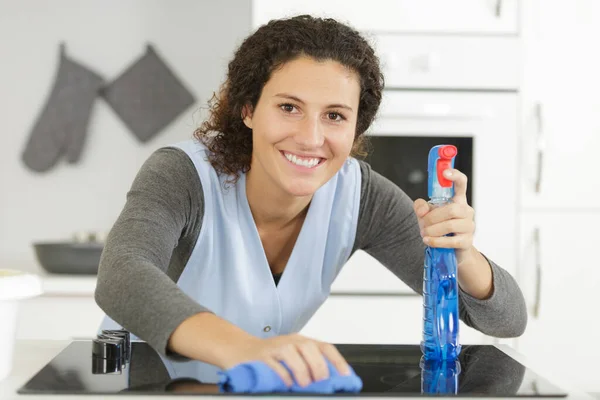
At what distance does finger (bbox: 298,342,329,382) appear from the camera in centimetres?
78

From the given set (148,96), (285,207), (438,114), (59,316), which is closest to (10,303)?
(285,207)

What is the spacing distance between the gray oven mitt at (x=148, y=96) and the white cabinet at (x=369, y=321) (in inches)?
36.6

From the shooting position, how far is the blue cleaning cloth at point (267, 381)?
0.77m

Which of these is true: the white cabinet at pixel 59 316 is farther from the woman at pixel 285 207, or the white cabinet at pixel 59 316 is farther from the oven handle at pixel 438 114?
the oven handle at pixel 438 114

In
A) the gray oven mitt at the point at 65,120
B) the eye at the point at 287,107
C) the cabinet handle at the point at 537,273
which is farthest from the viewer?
Answer: the gray oven mitt at the point at 65,120

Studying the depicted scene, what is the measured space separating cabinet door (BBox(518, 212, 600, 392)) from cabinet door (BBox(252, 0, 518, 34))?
1.82 ft

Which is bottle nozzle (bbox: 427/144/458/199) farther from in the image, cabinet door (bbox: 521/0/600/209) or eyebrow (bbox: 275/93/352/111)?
cabinet door (bbox: 521/0/600/209)

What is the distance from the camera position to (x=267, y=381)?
771 millimetres

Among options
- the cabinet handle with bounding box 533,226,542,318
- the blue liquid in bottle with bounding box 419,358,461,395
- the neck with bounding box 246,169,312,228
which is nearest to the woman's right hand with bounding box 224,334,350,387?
the blue liquid in bottle with bounding box 419,358,461,395

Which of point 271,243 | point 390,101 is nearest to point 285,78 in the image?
point 271,243

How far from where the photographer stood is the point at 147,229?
1085 mm

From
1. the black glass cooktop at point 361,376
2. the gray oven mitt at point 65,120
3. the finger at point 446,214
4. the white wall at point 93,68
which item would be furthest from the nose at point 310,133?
the gray oven mitt at point 65,120

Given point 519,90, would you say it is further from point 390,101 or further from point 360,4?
point 360,4

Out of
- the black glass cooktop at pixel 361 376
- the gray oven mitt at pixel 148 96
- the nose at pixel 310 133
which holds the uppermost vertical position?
the gray oven mitt at pixel 148 96
